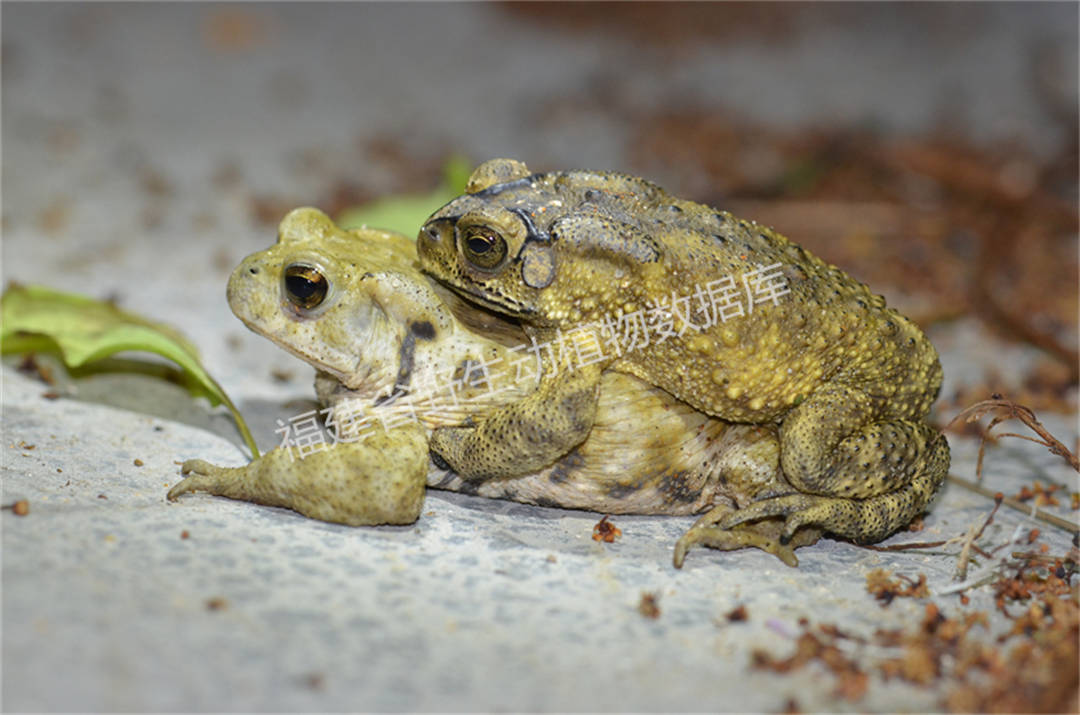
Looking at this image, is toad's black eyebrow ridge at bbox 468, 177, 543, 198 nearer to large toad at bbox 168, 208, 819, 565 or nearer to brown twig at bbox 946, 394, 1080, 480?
large toad at bbox 168, 208, 819, 565

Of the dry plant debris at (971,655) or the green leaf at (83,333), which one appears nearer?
the dry plant debris at (971,655)

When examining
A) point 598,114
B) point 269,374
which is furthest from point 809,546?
point 598,114

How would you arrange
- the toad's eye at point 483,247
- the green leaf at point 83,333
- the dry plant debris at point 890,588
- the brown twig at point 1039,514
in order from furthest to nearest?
the green leaf at point 83,333, the brown twig at point 1039,514, the toad's eye at point 483,247, the dry plant debris at point 890,588

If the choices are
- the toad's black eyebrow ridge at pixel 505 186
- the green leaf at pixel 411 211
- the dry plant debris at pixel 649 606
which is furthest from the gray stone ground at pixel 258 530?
the toad's black eyebrow ridge at pixel 505 186

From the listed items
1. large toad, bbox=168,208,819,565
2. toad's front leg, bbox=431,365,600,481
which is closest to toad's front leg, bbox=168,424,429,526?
large toad, bbox=168,208,819,565

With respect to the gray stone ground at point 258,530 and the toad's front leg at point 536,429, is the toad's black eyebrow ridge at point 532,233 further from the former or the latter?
the gray stone ground at point 258,530

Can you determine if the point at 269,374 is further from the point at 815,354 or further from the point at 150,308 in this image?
the point at 815,354

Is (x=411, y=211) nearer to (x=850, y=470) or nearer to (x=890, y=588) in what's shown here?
(x=850, y=470)
